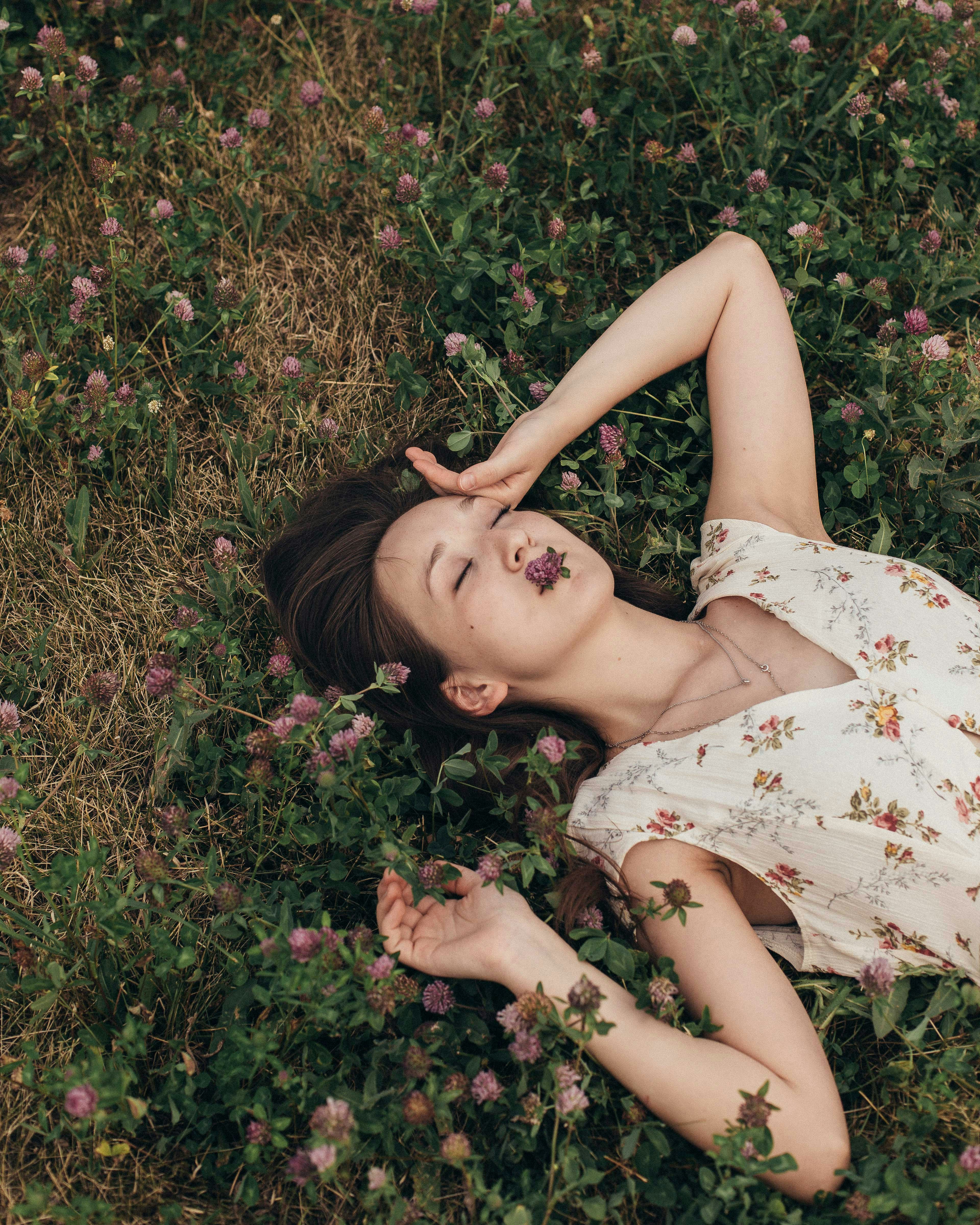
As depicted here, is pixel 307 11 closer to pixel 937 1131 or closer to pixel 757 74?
pixel 757 74

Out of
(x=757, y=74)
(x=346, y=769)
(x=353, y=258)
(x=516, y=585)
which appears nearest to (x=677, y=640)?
(x=516, y=585)

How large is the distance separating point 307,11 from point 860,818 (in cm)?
339

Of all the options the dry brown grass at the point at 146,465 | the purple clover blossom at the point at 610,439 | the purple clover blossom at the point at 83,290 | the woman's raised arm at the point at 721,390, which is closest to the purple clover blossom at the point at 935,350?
the woman's raised arm at the point at 721,390

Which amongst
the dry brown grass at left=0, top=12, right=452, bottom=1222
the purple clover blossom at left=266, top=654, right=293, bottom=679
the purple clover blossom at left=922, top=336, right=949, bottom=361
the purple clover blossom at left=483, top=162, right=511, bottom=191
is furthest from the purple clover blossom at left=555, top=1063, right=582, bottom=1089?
the purple clover blossom at left=483, top=162, right=511, bottom=191

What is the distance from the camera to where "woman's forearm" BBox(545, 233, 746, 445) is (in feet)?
9.11

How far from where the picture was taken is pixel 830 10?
3.57 m

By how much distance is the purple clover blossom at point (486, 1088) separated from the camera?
82.0 inches

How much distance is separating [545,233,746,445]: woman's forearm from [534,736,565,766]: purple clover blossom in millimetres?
981

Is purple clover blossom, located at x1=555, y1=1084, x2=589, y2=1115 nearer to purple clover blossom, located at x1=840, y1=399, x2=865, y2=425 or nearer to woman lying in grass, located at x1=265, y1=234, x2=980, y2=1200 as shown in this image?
woman lying in grass, located at x1=265, y1=234, x2=980, y2=1200

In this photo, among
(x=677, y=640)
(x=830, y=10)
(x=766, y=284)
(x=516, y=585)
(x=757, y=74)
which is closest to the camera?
(x=516, y=585)

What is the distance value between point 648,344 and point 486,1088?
6.27 ft

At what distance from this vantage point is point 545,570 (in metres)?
2.31

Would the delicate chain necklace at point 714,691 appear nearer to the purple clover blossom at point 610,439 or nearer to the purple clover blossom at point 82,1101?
the purple clover blossom at point 610,439

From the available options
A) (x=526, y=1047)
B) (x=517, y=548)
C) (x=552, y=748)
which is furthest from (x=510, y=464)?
A: (x=526, y=1047)
